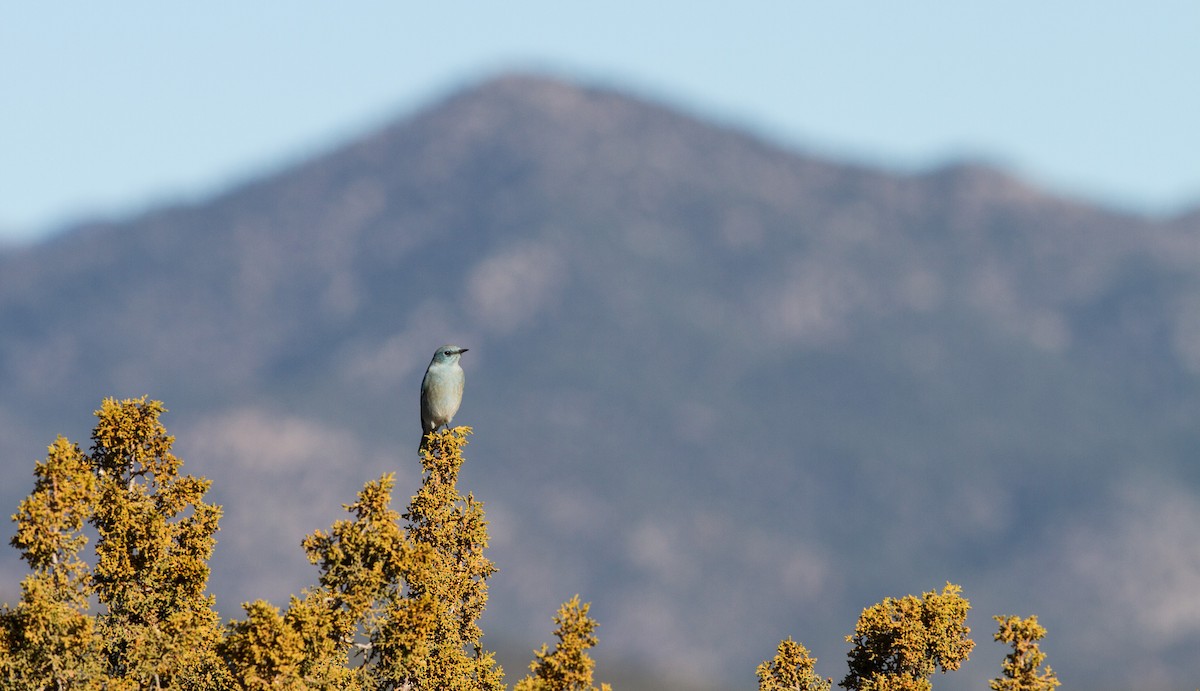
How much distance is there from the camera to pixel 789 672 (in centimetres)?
4703

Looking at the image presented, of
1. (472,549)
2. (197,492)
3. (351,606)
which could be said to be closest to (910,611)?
(472,549)

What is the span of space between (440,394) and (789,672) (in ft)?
31.9

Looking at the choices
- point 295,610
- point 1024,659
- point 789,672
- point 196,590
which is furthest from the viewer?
point 789,672

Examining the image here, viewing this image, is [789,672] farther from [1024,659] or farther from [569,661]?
[569,661]

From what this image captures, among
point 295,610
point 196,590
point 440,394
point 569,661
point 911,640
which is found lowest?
point 569,661

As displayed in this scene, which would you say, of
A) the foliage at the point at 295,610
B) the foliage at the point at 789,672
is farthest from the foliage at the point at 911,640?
the foliage at the point at 789,672

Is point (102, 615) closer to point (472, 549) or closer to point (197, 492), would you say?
point (197, 492)

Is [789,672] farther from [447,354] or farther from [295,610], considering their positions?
[295,610]

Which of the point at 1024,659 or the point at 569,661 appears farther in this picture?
the point at 1024,659

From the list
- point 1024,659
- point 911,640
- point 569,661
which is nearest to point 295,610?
point 569,661

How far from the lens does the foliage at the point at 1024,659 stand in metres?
41.8

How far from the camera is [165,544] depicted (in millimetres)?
45125

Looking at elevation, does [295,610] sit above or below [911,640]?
below

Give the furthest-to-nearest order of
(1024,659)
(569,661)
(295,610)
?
(1024,659), (295,610), (569,661)
